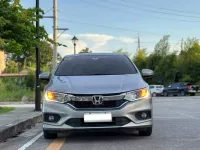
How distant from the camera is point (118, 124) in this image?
22.0ft

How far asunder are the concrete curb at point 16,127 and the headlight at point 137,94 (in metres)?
2.78

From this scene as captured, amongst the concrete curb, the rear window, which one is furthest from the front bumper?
the concrete curb

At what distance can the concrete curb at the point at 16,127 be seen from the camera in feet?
26.3

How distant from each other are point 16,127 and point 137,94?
3437 millimetres

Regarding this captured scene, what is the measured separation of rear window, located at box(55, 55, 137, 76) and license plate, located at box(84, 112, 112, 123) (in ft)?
4.34

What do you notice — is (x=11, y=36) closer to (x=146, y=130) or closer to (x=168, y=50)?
(x=146, y=130)

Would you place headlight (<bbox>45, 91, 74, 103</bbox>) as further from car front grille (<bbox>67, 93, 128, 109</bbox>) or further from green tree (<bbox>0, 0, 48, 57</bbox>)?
green tree (<bbox>0, 0, 48, 57</bbox>)

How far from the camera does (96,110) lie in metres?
6.58

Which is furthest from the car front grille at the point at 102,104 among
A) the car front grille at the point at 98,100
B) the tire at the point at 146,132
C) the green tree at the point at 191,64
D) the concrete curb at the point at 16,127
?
the green tree at the point at 191,64

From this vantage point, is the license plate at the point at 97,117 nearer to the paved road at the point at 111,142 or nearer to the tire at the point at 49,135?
the paved road at the point at 111,142

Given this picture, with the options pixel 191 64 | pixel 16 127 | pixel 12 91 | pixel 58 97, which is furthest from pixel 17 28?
pixel 191 64

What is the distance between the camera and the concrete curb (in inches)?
315

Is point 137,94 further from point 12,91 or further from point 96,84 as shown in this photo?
point 12,91

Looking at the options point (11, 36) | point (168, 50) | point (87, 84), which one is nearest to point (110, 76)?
point (87, 84)
